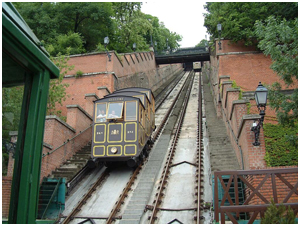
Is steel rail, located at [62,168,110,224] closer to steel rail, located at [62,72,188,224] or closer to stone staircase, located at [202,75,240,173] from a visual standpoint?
steel rail, located at [62,72,188,224]

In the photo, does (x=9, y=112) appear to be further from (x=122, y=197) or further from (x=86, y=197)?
(x=86, y=197)

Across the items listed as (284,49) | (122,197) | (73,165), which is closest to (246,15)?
(284,49)

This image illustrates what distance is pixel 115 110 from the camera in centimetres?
1184

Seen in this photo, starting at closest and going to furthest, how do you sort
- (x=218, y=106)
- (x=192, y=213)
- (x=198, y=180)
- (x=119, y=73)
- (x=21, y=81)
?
(x=21, y=81) < (x=192, y=213) < (x=198, y=180) < (x=218, y=106) < (x=119, y=73)

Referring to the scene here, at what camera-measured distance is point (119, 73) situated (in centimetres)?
2089

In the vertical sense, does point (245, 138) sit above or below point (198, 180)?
above

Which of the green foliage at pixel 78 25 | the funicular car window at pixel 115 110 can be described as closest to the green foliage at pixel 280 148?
the funicular car window at pixel 115 110

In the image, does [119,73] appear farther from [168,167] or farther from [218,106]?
[168,167]

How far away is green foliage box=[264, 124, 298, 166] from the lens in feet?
27.6

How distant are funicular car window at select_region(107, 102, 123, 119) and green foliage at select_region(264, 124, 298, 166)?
5382 mm

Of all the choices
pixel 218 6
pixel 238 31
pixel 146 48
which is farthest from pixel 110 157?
pixel 146 48

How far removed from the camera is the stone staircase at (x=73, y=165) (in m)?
10.7

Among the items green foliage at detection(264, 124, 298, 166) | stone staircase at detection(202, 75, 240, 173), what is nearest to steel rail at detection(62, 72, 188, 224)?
stone staircase at detection(202, 75, 240, 173)

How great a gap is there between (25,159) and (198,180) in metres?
8.94
